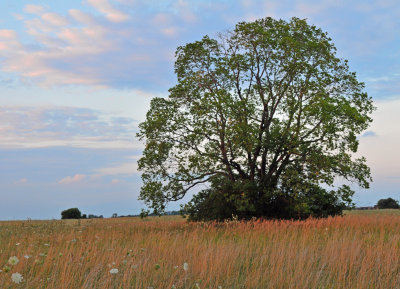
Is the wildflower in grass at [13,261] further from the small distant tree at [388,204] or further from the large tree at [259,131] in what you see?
the small distant tree at [388,204]

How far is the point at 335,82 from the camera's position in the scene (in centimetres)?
2500

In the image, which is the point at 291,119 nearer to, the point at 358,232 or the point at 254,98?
the point at 254,98

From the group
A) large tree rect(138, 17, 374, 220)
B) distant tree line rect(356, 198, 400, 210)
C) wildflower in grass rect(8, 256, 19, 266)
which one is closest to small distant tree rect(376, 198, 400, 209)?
distant tree line rect(356, 198, 400, 210)

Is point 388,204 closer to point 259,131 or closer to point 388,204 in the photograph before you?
point 388,204

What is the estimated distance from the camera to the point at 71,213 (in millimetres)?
51094

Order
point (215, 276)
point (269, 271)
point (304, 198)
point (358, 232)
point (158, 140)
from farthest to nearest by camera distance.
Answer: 1. point (158, 140)
2. point (304, 198)
3. point (358, 232)
4. point (269, 271)
5. point (215, 276)

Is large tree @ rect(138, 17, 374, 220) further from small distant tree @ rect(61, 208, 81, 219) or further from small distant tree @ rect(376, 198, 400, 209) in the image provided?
small distant tree @ rect(376, 198, 400, 209)

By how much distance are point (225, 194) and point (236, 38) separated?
9996mm

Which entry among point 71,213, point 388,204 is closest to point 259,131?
point 71,213

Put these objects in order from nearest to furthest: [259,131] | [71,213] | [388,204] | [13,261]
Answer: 1. [13,261]
2. [259,131]
3. [71,213]
4. [388,204]

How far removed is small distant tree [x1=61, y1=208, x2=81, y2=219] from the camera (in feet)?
166

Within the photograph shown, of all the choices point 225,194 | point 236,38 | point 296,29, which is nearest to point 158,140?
point 225,194

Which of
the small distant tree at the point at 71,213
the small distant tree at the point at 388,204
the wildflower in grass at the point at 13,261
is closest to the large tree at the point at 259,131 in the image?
the wildflower in grass at the point at 13,261

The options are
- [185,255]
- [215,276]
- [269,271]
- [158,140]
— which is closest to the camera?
[215,276]
